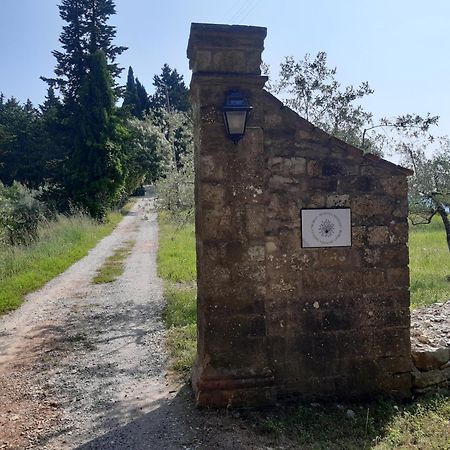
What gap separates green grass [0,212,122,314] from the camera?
9.70 m

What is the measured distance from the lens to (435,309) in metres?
6.66

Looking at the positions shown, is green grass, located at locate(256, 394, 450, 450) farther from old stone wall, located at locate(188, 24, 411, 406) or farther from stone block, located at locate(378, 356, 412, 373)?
stone block, located at locate(378, 356, 412, 373)

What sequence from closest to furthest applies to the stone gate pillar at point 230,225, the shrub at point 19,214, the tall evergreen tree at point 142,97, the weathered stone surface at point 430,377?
the stone gate pillar at point 230,225 < the weathered stone surface at point 430,377 < the shrub at point 19,214 < the tall evergreen tree at point 142,97

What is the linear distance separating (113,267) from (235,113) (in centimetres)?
972

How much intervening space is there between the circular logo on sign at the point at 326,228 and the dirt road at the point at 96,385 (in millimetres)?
1877

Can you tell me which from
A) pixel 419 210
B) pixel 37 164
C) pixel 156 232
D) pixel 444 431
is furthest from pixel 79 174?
pixel 444 431

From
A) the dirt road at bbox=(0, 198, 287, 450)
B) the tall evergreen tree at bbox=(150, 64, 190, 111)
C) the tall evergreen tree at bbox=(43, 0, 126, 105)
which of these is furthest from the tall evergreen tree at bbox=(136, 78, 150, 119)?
the dirt road at bbox=(0, 198, 287, 450)

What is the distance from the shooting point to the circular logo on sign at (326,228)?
4398 mm

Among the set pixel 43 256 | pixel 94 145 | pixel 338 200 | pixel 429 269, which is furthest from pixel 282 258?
pixel 94 145

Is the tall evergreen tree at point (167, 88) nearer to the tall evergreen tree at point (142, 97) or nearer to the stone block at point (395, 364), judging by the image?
the tall evergreen tree at point (142, 97)

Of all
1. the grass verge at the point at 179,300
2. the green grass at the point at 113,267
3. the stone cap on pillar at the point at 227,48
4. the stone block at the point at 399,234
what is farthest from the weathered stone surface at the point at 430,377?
the green grass at the point at 113,267

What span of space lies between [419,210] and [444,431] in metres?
8.93

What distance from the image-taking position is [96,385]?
502 cm

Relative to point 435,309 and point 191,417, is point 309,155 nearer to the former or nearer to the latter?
point 191,417
